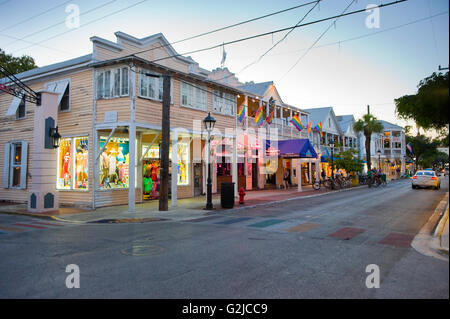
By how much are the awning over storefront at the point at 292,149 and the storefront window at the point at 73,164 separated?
1401cm

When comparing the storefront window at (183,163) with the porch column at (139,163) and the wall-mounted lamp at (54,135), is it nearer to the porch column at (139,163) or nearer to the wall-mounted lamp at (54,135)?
the porch column at (139,163)

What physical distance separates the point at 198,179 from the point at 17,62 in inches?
921

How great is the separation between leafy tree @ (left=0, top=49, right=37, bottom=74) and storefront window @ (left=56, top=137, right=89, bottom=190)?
1965 cm

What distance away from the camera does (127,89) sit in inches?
576

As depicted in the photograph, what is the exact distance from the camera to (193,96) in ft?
58.6

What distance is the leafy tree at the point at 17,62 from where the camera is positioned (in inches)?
1180

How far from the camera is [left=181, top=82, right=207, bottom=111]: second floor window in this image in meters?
17.3

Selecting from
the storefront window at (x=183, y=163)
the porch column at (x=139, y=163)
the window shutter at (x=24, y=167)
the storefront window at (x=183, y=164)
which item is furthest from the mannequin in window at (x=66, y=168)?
the storefront window at (x=183, y=164)

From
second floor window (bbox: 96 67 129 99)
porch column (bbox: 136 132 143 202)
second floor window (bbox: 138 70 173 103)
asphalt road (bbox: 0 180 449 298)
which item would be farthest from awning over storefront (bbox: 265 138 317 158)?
asphalt road (bbox: 0 180 449 298)

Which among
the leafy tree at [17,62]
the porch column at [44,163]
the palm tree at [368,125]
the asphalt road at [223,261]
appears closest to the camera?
the asphalt road at [223,261]

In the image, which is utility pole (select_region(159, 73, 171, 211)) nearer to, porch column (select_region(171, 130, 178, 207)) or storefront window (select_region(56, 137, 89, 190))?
porch column (select_region(171, 130, 178, 207))

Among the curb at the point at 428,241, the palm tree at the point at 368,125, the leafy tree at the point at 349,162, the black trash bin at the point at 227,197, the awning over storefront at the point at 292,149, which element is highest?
the palm tree at the point at 368,125

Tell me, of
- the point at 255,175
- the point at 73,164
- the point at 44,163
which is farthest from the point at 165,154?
the point at 255,175

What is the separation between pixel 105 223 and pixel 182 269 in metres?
6.77
